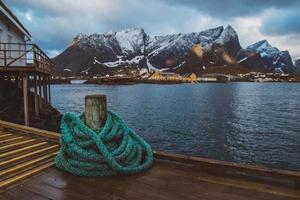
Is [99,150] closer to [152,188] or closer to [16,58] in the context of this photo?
[152,188]

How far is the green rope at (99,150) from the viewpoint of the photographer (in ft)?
20.2

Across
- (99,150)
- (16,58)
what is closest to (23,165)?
(99,150)

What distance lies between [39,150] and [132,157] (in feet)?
10.2

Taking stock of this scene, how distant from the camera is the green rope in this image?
20.2ft

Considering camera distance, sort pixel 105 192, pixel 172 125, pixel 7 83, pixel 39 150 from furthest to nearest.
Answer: pixel 172 125
pixel 7 83
pixel 39 150
pixel 105 192

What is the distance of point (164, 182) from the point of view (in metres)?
5.89

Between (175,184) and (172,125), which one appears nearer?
(175,184)

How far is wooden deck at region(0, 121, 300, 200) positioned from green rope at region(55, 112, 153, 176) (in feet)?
0.64

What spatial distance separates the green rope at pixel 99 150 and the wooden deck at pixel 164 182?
195 millimetres

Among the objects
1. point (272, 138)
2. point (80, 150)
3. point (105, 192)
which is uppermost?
point (80, 150)

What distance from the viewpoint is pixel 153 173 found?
640cm

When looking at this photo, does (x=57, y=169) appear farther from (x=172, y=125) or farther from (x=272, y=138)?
(x=172, y=125)

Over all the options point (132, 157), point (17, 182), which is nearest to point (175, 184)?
point (132, 157)

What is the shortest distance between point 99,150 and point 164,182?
5.26 feet
